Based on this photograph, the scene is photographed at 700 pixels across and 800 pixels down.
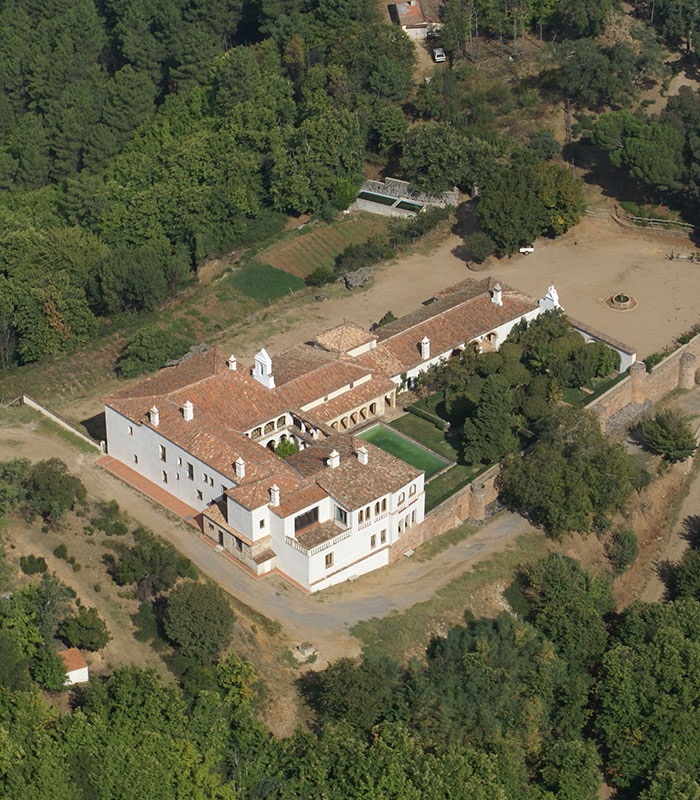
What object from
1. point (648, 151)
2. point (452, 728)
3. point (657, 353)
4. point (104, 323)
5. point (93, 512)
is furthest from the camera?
point (648, 151)

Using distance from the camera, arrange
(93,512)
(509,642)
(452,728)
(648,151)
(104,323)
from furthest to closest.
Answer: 1. (648,151)
2. (104,323)
3. (93,512)
4. (509,642)
5. (452,728)

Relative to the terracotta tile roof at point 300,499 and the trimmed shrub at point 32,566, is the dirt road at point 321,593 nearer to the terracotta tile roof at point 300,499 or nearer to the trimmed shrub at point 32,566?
the terracotta tile roof at point 300,499

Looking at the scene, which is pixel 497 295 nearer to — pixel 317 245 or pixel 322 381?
pixel 322 381

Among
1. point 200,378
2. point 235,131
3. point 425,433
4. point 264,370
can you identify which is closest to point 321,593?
point 264,370

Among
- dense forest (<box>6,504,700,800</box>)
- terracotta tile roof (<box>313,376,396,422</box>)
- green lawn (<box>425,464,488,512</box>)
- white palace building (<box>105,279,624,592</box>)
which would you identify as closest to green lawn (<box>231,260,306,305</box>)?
white palace building (<box>105,279,624,592</box>)

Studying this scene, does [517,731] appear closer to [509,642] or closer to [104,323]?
[509,642]

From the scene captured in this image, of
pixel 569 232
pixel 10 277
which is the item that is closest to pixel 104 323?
pixel 10 277

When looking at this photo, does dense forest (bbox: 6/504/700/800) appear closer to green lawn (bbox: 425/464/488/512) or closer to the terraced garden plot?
green lawn (bbox: 425/464/488/512)

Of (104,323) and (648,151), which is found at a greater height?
(648,151)
